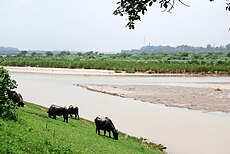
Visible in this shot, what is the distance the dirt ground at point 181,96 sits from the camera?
110ft

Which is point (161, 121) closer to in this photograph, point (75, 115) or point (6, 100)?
point (75, 115)

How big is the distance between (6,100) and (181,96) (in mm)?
28477

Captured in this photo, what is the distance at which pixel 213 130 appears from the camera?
75.4 ft

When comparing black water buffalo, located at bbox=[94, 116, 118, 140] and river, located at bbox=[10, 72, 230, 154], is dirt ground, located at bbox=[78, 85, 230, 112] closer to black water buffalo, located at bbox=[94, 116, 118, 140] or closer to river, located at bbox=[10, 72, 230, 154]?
river, located at bbox=[10, 72, 230, 154]

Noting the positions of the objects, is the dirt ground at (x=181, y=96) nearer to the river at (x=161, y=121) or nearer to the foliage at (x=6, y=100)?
the river at (x=161, y=121)

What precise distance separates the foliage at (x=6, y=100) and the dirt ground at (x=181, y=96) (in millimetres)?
21415

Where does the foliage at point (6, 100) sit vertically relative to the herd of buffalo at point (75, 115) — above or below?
above

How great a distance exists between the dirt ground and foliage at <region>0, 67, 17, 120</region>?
70.3 feet

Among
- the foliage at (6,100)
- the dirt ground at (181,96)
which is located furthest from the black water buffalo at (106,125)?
the dirt ground at (181,96)

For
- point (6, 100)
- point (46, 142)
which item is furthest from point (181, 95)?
point (46, 142)

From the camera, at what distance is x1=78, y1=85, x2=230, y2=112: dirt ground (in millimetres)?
33438

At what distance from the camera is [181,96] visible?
39.0 metres

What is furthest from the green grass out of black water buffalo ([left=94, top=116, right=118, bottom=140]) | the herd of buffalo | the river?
the river

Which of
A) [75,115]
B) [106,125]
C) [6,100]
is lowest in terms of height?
[75,115]
